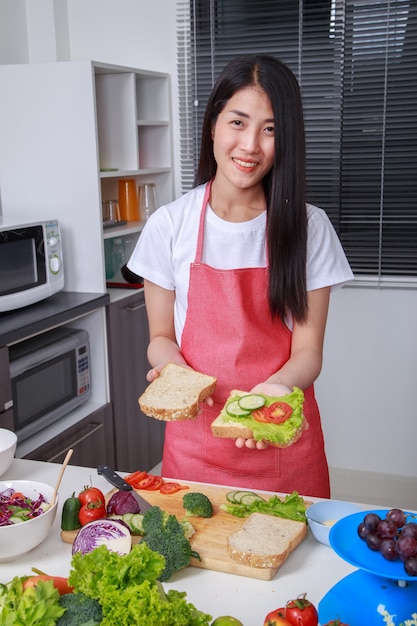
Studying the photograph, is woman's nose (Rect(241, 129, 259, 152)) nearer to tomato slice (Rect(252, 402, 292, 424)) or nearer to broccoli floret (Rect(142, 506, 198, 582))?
tomato slice (Rect(252, 402, 292, 424))

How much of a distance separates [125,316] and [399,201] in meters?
1.36

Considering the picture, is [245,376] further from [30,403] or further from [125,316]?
[125,316]

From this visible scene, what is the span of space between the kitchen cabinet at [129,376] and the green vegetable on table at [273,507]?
1.65m

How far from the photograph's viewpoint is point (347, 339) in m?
3.49

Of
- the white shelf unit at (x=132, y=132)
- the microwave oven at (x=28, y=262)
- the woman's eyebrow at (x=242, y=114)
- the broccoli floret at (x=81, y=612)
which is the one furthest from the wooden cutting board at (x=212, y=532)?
the white shelf unit at (x=132, y=132)

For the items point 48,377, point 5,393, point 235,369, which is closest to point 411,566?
point 235,369

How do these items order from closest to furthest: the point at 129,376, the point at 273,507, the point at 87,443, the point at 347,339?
the point at 273,507 < the point at 87,443 < the point at 129,376 < the point at 347,339

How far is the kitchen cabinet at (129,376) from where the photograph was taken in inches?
121

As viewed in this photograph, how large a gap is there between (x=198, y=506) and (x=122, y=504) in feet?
0.49

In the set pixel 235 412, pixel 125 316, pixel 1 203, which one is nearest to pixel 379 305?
pixel 125 316

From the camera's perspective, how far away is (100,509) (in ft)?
4.64

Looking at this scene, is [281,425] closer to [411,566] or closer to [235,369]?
[235,369]

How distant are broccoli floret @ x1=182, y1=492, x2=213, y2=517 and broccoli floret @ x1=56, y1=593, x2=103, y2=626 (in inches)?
19.0

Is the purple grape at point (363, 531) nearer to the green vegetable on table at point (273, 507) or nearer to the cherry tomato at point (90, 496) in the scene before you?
the green vegetable on table at point (273, 507)
